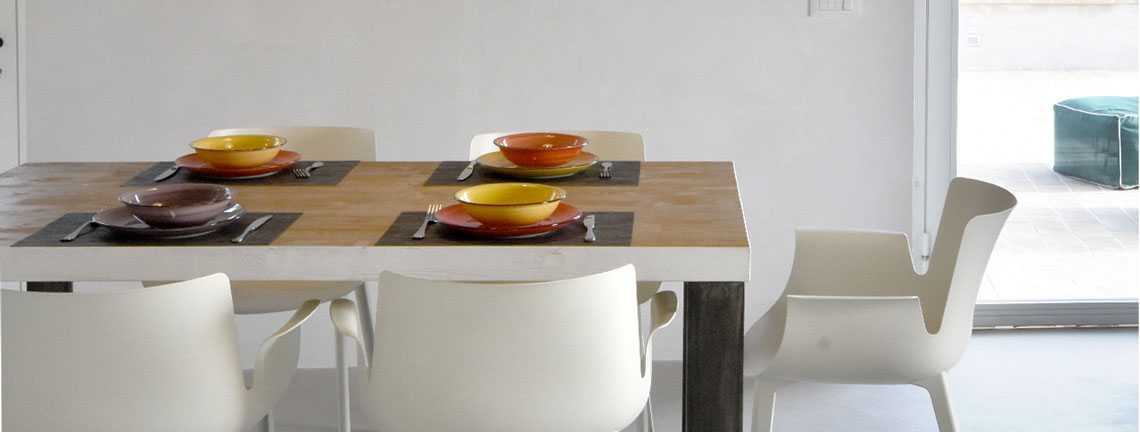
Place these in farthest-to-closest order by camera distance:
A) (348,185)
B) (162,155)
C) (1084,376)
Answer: (162,155)
(1084,376)
(348,185)

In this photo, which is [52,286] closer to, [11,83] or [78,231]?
[78,231]

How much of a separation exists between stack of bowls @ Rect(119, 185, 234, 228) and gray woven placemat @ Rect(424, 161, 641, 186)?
1.57 ft

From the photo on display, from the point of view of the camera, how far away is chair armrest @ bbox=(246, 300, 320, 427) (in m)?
1.89

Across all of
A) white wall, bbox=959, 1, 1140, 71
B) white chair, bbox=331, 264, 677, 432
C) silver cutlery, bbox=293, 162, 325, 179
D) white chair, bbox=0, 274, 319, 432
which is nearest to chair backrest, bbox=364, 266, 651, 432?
white chair, bbox=331, 264, 677, 432

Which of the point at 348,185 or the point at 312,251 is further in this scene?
the point at 348,185

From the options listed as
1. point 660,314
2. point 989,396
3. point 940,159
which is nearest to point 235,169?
point 660,314

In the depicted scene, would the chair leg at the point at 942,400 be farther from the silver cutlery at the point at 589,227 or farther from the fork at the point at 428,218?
the fork at the point at 428,218

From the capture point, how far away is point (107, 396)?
1.72m

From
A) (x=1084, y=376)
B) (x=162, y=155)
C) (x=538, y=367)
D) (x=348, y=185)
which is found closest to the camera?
(x=538, y=367)

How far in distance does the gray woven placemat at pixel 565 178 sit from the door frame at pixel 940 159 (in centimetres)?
130

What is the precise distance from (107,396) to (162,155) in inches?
76.3

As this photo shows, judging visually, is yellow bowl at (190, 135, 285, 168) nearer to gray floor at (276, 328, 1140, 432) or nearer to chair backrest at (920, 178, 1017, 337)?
gray floor at (276, 328, 1140, 432)

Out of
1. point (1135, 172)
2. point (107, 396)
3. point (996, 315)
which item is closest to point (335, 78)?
point (107, 396)

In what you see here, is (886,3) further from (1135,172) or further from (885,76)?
(1135,172)
